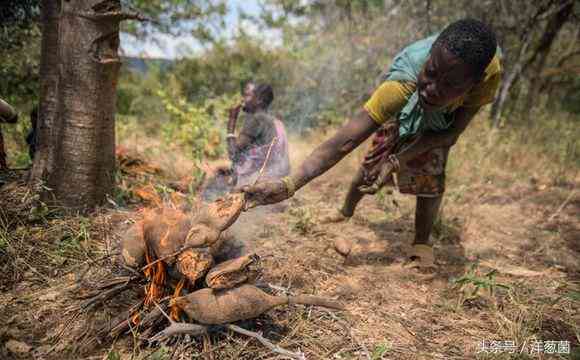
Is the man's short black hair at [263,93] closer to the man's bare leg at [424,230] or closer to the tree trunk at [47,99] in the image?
the tree trunk at [47,99]

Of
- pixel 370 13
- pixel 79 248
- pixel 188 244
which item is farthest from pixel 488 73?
pixel 370 13

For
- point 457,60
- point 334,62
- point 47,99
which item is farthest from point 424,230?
point 334,62

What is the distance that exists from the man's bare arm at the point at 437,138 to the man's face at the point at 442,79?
18.4 inches

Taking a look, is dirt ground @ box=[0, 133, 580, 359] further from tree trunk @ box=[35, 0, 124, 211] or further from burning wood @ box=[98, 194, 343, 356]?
tree trunk @ box=[35, 0, 124, 211]

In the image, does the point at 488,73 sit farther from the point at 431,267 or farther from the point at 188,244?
the point at 188,244

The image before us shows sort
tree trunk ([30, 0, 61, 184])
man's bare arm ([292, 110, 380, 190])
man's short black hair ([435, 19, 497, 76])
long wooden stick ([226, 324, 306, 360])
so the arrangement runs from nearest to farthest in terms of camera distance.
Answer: long wooden stick ([226, 324, 306, 360]) < man's short black hair ([435, 19, 497, 76]) < man's bare arm ([292, 110, 380, 190]) < tree trunk ([30, 0, 61, 184])

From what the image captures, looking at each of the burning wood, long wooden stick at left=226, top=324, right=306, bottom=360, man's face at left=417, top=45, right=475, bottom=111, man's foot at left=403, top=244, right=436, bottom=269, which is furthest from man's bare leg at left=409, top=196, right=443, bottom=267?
long wooden stick at left=226, top=324, right=306, bottom=360

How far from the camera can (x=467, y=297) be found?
85.7 inches

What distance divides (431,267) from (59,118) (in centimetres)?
285

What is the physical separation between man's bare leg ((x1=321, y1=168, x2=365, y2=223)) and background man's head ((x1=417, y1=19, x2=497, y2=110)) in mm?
1081

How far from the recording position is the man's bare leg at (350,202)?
3002mm

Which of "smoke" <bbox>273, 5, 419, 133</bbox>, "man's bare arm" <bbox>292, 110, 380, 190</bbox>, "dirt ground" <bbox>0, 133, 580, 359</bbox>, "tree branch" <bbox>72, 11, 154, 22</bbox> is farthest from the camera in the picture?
"smoke" <bbox>273, 5, 419, 133</bbox>

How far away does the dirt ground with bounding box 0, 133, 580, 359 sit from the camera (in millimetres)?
1639

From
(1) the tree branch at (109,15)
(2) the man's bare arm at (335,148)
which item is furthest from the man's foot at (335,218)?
(1) the tree branch at (109,15)
